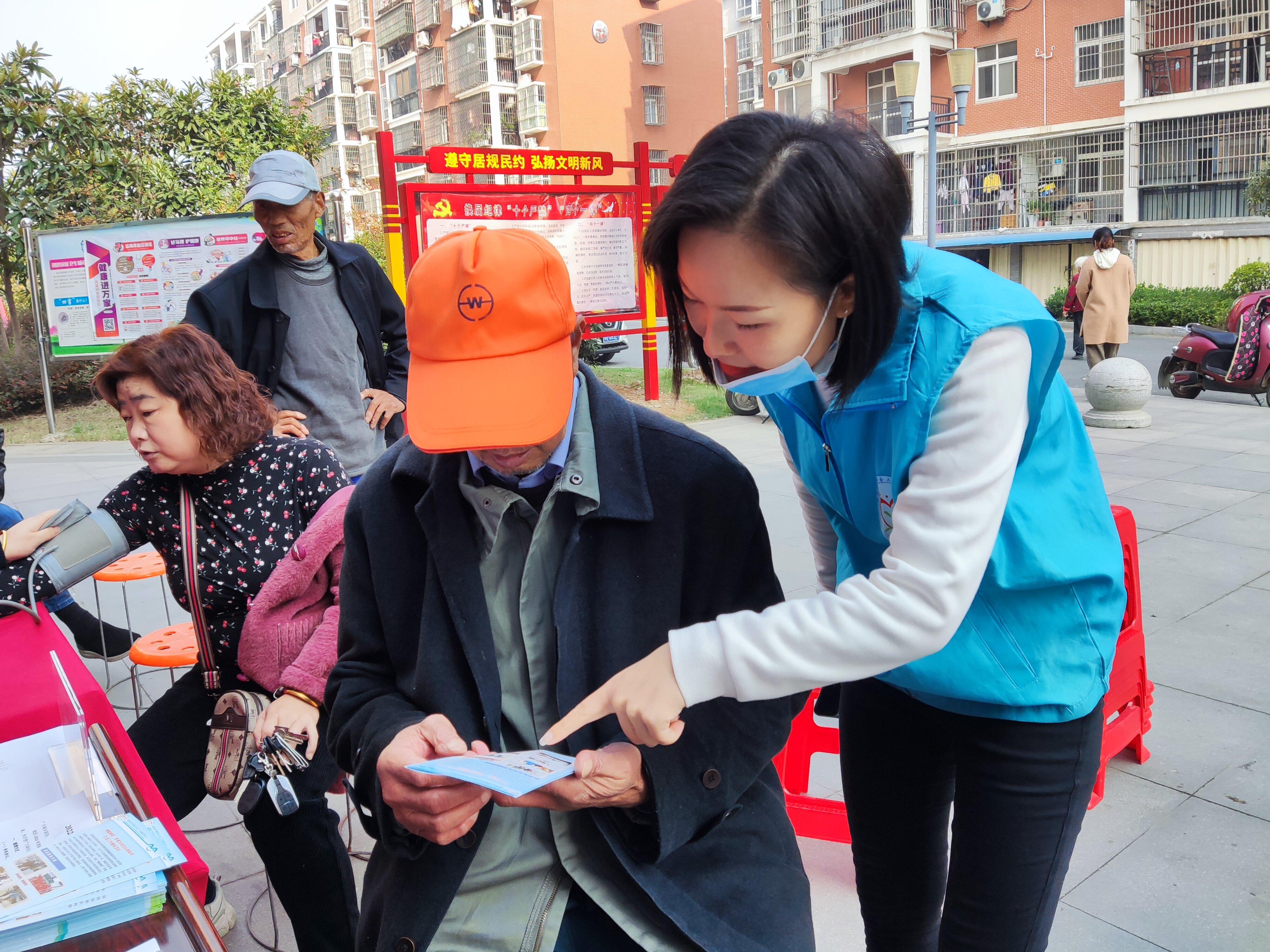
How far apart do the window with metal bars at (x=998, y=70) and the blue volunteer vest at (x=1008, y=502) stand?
1202 inches

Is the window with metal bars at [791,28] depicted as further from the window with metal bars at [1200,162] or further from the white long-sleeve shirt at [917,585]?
the white long-sleeve shirt at [917,585]

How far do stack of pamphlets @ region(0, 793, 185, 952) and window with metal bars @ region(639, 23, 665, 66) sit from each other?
44617 mm

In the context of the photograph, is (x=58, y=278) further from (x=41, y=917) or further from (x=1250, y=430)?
(x=1250, y=430)

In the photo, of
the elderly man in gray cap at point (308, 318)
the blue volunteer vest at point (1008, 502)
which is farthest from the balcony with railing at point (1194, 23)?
the blue volunteer vest at point (1008, 502)

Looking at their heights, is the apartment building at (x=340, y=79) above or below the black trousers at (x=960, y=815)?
above

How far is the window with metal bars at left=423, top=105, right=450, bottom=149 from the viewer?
154 feet

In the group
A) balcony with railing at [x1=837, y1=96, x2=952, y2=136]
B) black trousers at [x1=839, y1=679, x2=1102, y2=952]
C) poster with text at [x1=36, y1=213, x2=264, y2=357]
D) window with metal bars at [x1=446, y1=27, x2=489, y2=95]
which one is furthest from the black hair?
window with metal bars at [x1=446, y1=27, x2=489, y2=95]

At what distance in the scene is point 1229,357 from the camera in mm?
9945

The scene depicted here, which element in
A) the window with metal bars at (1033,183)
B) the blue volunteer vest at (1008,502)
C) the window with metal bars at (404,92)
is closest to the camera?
the blue volunteer vest at (1008,502)

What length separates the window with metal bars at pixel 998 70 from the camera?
2838 centimetres

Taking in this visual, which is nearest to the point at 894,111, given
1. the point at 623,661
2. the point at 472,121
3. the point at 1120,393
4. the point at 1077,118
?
the point at 1077,118

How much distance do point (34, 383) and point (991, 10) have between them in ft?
86.2

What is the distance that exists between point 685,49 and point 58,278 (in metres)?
39.7

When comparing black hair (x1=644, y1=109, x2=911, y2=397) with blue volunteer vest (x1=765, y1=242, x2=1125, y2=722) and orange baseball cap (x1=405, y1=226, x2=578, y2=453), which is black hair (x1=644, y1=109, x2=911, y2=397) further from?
orange baseball cap (x1=405, y1=226, x2=578, y2=453)
